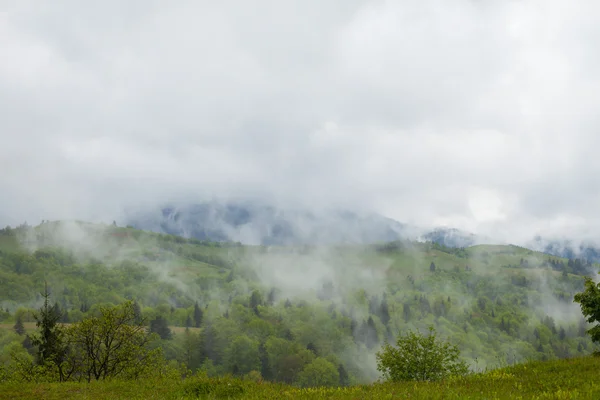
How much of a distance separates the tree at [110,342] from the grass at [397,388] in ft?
44.1

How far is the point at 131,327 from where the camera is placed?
1469 inches

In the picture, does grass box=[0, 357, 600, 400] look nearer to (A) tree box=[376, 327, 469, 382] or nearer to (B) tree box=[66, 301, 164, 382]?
(B) tree box=[66, 301, 164, 382]

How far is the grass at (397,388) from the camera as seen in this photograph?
419 inches

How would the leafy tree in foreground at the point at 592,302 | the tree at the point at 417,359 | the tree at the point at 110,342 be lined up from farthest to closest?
1. the tree at the point at 417,359
2. the tree at the point at 110,342
3. the leafy tree in foreground at the point at 592,302

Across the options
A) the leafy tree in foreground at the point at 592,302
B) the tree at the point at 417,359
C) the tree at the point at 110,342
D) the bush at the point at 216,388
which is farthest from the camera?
the tree at the point at 417,359

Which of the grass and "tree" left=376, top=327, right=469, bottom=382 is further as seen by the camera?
"tree" left=376, top=327, right=469, bottom=382

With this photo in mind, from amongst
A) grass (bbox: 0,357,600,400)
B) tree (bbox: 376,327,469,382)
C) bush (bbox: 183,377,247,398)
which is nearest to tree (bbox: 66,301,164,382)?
grass (bbox: 0,357,600,400)

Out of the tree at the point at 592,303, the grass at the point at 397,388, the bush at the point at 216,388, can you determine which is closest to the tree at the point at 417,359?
the tree at the point at 592,303

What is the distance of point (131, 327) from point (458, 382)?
32972 millimetres

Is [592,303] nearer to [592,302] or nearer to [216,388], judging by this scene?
[592,302]

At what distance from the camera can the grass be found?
10641 millimetres

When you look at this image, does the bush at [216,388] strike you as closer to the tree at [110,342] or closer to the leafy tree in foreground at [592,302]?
the tree at [110,342]

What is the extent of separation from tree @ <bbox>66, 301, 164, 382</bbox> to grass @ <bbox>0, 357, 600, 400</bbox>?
44.1ft

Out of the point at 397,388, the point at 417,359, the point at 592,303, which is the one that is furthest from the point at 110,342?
the point at 417,359
